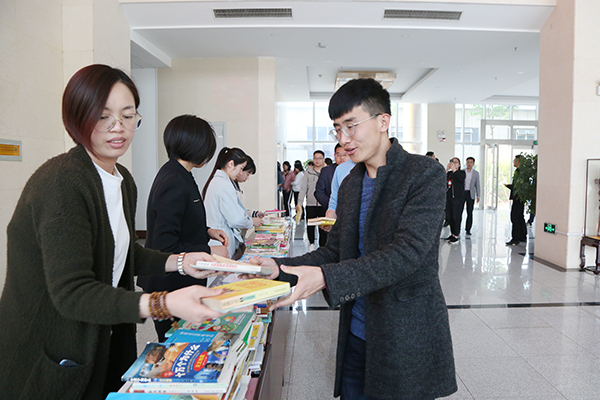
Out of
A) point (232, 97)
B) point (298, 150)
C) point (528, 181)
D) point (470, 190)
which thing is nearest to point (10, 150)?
point (232, 97)

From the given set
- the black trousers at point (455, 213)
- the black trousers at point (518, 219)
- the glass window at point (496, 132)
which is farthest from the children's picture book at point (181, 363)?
the glass window at point (496, 132)

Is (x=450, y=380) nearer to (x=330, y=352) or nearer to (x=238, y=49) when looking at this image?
(x=330, y=352)

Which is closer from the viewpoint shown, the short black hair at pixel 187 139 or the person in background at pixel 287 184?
the short black hair at pixel 187 139

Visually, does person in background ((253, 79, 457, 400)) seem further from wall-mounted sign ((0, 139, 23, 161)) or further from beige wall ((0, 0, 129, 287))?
beige wall ((0, 0, 129, 287))

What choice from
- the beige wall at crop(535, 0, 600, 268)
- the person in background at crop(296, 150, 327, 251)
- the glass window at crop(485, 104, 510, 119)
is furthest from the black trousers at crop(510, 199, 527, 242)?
the glass window at crop(485, 104, 510, 119)

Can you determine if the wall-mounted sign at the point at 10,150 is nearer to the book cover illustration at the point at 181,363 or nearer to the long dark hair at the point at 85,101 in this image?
the long dark hair at the point at 85,101

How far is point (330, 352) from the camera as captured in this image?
3.32m

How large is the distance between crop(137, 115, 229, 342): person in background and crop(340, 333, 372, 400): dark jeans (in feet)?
3.03

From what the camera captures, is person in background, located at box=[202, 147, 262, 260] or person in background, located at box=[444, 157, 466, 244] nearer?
person in background, located at box=[202, 147, 262, 260]

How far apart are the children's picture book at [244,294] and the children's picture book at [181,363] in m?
0.24

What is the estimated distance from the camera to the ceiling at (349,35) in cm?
655

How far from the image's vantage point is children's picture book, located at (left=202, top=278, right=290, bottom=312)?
2.97 ft

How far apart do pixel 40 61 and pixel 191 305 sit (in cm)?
563

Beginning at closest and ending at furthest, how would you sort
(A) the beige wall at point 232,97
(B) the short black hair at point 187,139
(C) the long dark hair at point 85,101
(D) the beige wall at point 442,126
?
1. (C) the long dark hair at point 85,101
2. (B) the short black hair at point 187,139
3. (A) the beige wall at point 232,97
4. (D) the beige wall at point 442,126
